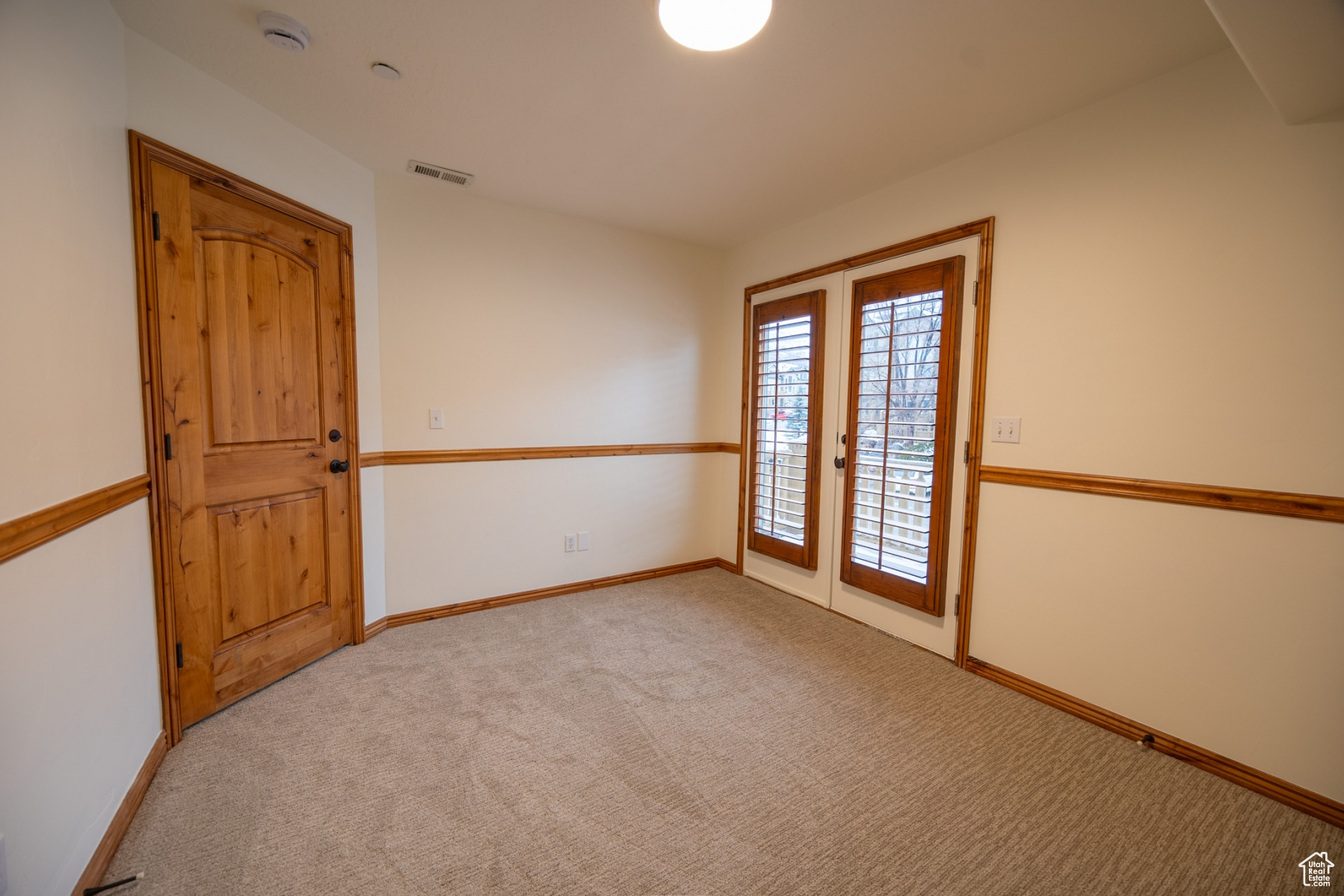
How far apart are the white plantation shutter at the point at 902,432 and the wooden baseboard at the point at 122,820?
310 centimetres

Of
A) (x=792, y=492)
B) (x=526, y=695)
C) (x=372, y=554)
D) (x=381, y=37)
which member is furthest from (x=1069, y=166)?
(x=372, y=554)

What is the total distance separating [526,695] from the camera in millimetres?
2211

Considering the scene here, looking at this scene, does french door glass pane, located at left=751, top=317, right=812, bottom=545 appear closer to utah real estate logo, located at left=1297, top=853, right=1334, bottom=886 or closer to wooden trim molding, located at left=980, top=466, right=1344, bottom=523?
wooden trim molding, located at left=980, top=466, right=1344, bottom=523

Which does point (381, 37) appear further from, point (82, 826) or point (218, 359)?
point (82, 826)

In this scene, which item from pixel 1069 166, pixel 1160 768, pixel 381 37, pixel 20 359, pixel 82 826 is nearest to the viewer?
pixel 20 359

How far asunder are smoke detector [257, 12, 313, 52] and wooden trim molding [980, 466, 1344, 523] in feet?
10.4

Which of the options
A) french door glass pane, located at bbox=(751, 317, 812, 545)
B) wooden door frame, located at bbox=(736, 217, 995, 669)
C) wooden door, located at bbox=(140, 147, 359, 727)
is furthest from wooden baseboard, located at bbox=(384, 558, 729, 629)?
wooden door frame, located at bbox=(736, 217, 995, 669)

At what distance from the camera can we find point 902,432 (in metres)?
2.72

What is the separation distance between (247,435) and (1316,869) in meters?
3.83

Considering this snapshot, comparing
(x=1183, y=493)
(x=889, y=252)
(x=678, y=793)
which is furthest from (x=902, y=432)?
(x=678, y=793)

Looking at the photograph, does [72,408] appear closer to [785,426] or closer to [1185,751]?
[785,426]

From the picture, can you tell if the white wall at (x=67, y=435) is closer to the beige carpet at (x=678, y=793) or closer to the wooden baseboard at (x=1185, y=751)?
the beige carpet at (x=678, y=793)

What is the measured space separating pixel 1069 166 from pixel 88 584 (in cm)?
364

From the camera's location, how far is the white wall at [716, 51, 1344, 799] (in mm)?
1612
